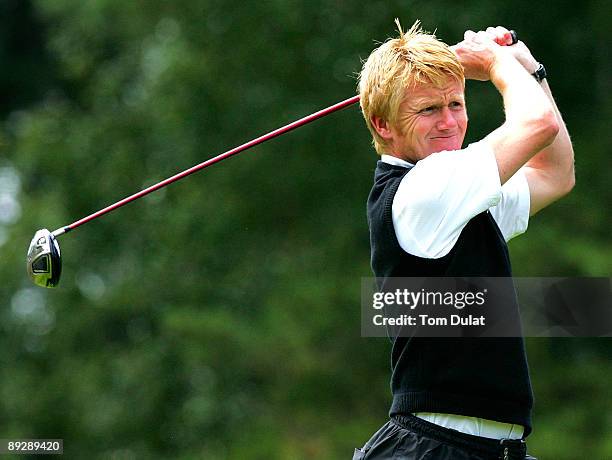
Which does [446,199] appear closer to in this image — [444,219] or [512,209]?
[444,219]

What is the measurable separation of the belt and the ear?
823 millimetres

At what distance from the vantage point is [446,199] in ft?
12.0

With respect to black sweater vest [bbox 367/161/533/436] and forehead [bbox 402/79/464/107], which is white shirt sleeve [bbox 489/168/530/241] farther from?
forehead [bbox 402/79/464/107]

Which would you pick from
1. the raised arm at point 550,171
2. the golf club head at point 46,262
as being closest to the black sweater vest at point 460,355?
the raised arm at point 550,171

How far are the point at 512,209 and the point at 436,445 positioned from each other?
811 mm

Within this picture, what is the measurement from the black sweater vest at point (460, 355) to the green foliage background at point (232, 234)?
25.4 ft

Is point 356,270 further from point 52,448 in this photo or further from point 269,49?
point 52,448

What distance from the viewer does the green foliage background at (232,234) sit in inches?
485

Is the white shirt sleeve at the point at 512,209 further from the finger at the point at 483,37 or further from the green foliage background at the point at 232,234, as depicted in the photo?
the green foliage background at the point at 232,234

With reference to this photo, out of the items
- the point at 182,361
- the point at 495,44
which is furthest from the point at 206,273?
the point at 495,44

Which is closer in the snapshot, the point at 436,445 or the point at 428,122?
the point at 436,445

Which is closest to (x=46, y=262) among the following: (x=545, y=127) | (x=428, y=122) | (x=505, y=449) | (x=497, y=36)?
(x=428, y=122)

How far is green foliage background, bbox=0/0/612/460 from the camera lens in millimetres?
12320

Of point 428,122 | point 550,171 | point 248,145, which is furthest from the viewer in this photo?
point 248,145
